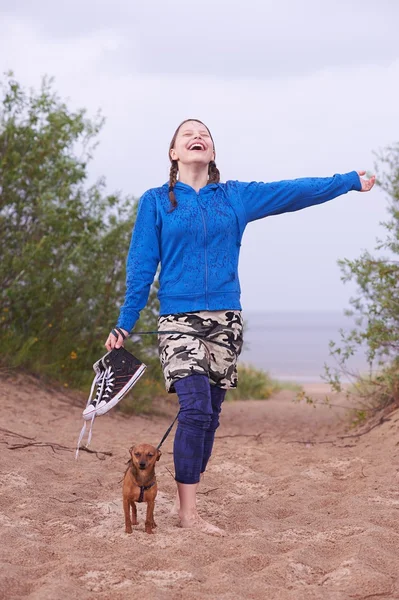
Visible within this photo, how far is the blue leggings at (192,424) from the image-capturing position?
422 centimetres

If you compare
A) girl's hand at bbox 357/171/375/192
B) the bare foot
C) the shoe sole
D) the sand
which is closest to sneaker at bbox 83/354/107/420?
the shoe sole

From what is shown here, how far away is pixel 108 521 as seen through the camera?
14.9ft

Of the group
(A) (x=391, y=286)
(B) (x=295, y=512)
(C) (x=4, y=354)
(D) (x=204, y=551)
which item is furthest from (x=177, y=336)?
(C) (x=4, y=354)

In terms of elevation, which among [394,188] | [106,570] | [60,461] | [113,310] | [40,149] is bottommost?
[106,570]

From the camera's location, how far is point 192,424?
4.26m

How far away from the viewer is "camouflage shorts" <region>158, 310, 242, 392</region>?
427 cm

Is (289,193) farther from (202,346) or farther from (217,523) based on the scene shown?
(217,523)

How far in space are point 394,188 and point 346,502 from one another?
4.46 metres

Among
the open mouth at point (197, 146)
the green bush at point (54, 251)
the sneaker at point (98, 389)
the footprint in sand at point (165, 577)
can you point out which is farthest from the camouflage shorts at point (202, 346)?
the green bush at point (54, 251)

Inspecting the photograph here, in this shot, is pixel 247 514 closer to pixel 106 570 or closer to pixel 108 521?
pixel 108 521

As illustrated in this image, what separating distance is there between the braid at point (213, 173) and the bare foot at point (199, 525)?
1892mm

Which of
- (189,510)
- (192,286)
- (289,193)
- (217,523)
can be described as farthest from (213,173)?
(217,523)

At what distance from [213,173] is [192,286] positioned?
769 millimetres

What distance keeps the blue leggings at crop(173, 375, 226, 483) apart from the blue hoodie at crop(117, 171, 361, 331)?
0.42 m
